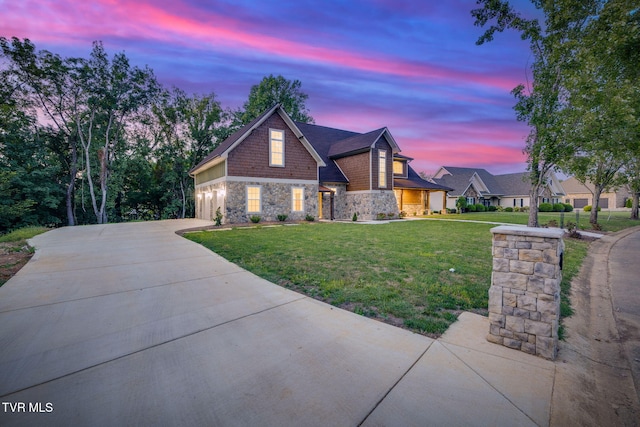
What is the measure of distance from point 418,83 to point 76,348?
21.5 meters

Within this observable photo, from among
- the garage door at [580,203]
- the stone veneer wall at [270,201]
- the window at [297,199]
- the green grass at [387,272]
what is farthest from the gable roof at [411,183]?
the garage door at [580,203]

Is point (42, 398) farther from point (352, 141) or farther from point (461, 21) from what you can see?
point (352, 141)

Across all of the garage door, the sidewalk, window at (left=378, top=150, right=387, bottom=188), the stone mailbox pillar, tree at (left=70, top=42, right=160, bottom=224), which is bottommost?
the sidewalk

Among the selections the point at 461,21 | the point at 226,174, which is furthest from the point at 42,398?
the point at 461,21

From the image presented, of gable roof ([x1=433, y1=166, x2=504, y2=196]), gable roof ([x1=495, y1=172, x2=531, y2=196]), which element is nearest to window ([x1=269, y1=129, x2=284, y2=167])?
gable roof ([x1=433, y1=166, x2=504, y2=196])

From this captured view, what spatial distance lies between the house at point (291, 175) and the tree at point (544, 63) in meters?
9.32

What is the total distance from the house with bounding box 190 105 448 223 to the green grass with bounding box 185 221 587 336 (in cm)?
791

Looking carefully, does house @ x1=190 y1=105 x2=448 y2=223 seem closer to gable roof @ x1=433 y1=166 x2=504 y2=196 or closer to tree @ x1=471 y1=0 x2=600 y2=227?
tree @ x1=471 y1=0 x2=600 y2=227

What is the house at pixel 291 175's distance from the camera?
54.4ft

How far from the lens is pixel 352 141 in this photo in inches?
907

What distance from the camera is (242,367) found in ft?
7.95

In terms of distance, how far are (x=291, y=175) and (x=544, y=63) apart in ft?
49.3

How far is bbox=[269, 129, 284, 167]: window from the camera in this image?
1742 centimetres

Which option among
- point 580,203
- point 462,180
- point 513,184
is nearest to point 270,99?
point 462,180
